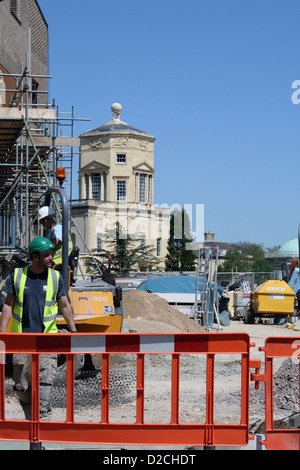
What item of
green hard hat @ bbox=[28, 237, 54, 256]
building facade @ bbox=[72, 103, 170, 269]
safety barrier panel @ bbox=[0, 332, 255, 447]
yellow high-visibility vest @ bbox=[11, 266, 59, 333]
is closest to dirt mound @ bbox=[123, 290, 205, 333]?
yellow high-visibility vest @ bbox=[11, 266, 59, 333]

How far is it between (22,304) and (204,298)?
53.9ft

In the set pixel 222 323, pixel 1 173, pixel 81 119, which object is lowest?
pixel 222 323

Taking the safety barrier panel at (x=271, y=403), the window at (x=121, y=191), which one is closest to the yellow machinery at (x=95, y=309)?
the safety barrier panel at (x=271, y=403)

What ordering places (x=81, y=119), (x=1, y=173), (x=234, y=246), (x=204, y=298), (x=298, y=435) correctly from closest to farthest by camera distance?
(x=298, y=435) < (x=1, y=173) < (x=204, y=298) < (x=81, y=119) < (x=234, y=246)

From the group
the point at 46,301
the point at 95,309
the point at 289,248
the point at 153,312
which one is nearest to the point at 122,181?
the point at 289,248

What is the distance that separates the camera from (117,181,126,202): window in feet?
304

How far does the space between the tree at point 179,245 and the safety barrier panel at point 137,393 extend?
7705 centimetres

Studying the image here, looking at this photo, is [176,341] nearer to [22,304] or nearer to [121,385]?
[22,304]

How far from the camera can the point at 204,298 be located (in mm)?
22828

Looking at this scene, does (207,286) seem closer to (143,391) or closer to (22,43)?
(22,43)

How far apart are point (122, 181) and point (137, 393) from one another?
287 ft

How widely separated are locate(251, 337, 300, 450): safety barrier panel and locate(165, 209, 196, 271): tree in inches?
3031
